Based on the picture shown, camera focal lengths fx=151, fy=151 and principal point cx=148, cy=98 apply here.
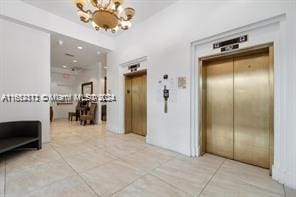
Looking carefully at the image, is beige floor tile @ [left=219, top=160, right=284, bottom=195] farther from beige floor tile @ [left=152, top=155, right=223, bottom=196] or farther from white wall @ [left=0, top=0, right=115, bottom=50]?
white wall @ [left=0, top=0, right=115, bottom=50]

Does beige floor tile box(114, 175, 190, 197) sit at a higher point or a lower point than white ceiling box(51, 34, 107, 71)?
lower

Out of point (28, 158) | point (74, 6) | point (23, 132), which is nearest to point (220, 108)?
point (28, 158)

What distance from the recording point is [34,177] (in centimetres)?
240

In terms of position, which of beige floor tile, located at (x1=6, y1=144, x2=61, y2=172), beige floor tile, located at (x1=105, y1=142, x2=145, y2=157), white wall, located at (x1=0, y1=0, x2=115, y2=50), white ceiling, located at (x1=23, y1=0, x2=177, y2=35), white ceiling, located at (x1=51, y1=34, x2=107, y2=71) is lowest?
beige floor tile, located at (x1=105, y1=142, x2=145, y2=157)

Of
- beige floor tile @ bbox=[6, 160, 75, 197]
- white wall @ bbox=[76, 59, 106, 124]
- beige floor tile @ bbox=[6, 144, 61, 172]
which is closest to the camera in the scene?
beige floor tile @ bbox=[6, 160, 75, 197]

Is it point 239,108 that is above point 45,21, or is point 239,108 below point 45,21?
below

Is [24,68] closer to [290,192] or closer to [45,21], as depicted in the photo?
[45,21]

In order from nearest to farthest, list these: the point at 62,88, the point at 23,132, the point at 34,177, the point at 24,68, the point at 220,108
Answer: the point at 34,177, the point at 220,108, the point at 23,132, the point at 24,68, the point at 62,88

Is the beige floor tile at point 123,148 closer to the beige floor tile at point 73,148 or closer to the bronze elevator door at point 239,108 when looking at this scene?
the beige floor tile at point 73,148

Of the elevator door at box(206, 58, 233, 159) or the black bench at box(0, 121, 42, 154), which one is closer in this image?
the elevator door at box(206, 58, 233, 159)

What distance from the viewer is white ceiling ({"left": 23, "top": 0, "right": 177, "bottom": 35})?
373 centimetres

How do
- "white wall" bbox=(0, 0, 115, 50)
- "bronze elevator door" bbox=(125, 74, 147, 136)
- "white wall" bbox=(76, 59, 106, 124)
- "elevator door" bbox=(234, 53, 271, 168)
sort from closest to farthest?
"elevator door" bbox=(234, 53, 271, 168) < "white wall" bbox=(0, 0, 115, 50) < "bronze elevator door" bbox=(125, 74, 147, 136) < "white wall" bbox=(76, 59, 106, 124)

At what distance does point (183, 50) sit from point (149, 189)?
9.33 ft

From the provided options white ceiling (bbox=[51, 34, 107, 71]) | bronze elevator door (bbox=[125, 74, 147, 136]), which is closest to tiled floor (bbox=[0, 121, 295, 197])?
bronze elevator door (bbox=[125, 74, 147, 136])
